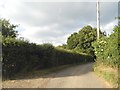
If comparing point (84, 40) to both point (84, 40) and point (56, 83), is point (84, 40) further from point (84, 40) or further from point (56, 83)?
point (56, 83)

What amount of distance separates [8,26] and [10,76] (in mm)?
15339

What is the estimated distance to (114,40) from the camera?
18016 mm

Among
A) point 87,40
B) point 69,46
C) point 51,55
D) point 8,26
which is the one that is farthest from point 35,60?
point 69,46

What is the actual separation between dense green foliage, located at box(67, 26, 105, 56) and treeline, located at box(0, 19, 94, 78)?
44.2m

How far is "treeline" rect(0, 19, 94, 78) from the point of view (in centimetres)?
2178

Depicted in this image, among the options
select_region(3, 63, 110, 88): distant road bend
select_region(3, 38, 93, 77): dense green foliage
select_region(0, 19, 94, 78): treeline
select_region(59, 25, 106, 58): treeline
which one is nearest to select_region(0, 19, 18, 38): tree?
select_region(0, 19, 94, 78): treeline

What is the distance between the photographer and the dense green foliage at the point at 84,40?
268 feet

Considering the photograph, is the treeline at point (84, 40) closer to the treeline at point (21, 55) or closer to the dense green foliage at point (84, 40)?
the dense green foliage at point (84, 40)

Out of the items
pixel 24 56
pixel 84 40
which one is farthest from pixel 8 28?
pixel 84 40

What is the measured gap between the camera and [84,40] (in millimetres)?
84312

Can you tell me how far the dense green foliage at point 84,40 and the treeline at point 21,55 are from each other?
44216 millimetres

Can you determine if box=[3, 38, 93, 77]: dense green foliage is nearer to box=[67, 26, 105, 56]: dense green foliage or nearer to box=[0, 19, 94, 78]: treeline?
box=[0, 19, 94, 78]: treeline

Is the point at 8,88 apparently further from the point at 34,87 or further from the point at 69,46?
the point at 69,46

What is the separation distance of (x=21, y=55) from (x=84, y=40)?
61.1m
